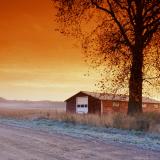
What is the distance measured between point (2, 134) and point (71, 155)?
20.1 ft

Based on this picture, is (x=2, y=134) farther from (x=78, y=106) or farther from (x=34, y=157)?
(x=78, y=106)

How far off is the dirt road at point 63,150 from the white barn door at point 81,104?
136ft

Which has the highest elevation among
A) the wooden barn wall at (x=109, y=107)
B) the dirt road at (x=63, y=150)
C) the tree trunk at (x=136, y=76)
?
the tree trunk at (x=136, y=76)

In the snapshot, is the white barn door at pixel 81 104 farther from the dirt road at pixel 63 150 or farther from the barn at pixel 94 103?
the dirt road at pixel 63 150

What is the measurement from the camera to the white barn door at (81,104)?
57.8 meters

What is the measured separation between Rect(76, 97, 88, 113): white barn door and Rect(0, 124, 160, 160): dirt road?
41.6m

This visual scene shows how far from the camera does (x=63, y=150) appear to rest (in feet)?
42.8

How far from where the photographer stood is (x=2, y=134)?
57.2 ft

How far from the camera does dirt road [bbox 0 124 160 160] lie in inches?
465

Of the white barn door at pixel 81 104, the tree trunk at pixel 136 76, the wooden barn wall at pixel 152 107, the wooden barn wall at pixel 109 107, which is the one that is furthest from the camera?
the wooden barn wall at pixel 152 107

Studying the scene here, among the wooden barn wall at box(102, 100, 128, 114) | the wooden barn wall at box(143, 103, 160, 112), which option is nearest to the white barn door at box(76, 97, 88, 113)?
the wooden barn wall at box(102, 100, 128, 114)

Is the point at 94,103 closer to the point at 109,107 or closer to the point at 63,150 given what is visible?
the point at 109,107

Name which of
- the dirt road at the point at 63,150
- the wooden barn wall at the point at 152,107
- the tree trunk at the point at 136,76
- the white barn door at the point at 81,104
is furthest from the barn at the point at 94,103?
the dirt road at the point at 63,150

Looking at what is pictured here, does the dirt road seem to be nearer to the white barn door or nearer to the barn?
the barn
